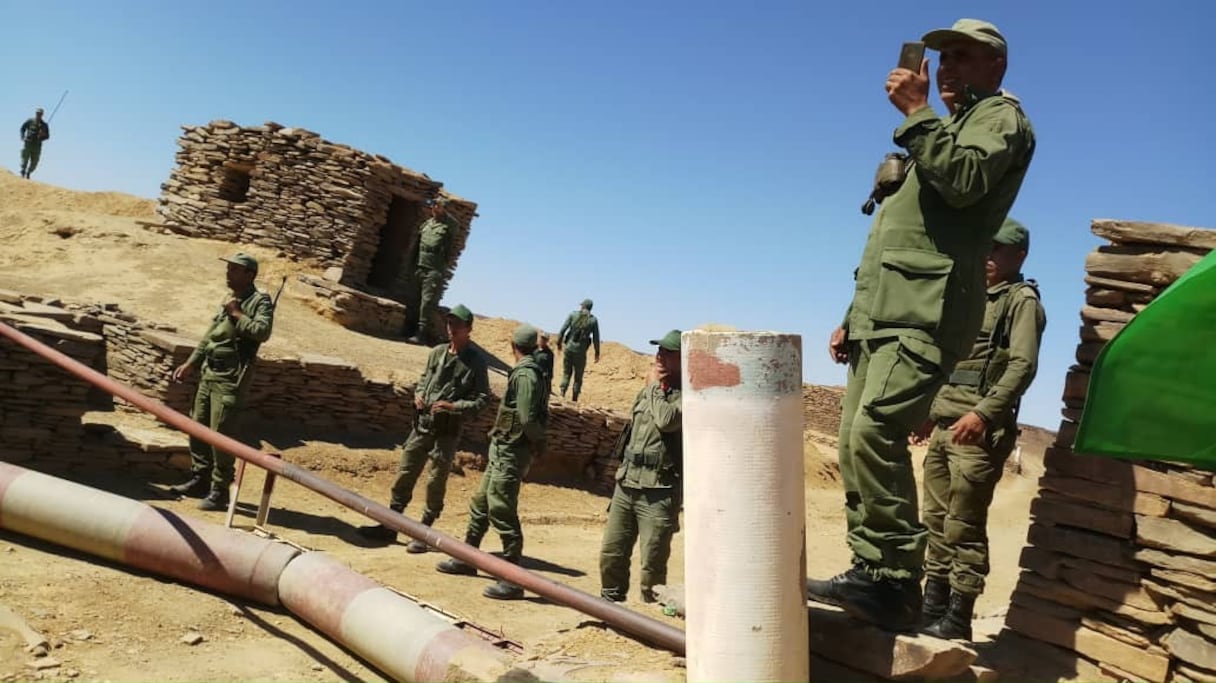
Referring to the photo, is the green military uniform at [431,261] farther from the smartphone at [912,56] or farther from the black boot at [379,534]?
the smartphone at [912,56]

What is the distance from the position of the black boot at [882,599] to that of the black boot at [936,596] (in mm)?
994

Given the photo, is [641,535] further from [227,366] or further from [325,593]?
[227,366]

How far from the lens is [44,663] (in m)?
3.40

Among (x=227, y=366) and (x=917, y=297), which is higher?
(x=917, y=297)

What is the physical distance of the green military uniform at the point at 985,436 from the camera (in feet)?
11.4

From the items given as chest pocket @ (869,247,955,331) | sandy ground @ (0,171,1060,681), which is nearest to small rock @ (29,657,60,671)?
sandy ground @ (0,171,1060,681)

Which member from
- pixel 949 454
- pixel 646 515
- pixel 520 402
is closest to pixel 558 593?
pixel 949 454

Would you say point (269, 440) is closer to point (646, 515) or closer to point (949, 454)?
point (646, 515)

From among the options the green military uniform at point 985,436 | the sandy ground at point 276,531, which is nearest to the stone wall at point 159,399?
the sandy ground at point 276,531

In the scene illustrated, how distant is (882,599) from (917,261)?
3.79ft

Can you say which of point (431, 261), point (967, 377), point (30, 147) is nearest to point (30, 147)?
point (30, 147)

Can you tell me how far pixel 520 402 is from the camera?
660 centimetres

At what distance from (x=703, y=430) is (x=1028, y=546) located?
2.25 m

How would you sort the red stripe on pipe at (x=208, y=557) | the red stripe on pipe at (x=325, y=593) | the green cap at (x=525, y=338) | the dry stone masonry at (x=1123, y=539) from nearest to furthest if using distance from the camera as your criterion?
1. the dry stone masonry at (x=1123, y=539)
2. the red stripe on pipe at (x=325, y=593)
3. the red stripe on pipe at (x=208, y=557)
4. the green cap at (x=525, y=338)
